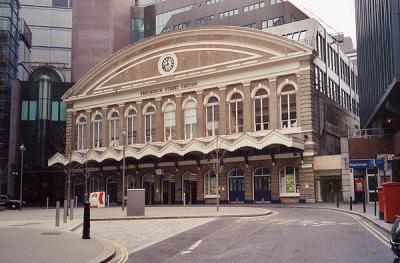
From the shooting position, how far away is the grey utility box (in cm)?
2612

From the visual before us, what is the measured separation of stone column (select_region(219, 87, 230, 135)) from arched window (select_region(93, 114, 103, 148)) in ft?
54.1

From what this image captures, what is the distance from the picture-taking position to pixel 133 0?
8362 centimetres

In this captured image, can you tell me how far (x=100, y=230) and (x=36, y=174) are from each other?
45465mm

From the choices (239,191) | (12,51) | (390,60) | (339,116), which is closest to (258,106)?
(239,191)

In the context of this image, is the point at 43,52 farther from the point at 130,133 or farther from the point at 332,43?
the point at 332,43

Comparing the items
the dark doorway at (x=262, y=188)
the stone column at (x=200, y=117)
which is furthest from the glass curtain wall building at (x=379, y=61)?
the stone column at (x=200, y=117)

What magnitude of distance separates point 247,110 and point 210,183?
7.96m

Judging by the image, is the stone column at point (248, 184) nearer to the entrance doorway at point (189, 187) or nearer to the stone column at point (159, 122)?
the entrance doorway at point (189, 187)

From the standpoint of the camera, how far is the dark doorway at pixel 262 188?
42750 millimetres

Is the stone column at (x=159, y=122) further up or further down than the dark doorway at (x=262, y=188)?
further up

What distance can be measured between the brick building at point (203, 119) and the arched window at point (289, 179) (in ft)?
0.29

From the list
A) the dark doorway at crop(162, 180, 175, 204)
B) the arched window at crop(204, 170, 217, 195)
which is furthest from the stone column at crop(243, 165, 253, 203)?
the dark doorway at crop(162, 180, 175, 204)

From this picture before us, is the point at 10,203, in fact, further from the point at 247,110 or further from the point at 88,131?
the point at 247,110

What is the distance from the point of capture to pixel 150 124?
170 ft
